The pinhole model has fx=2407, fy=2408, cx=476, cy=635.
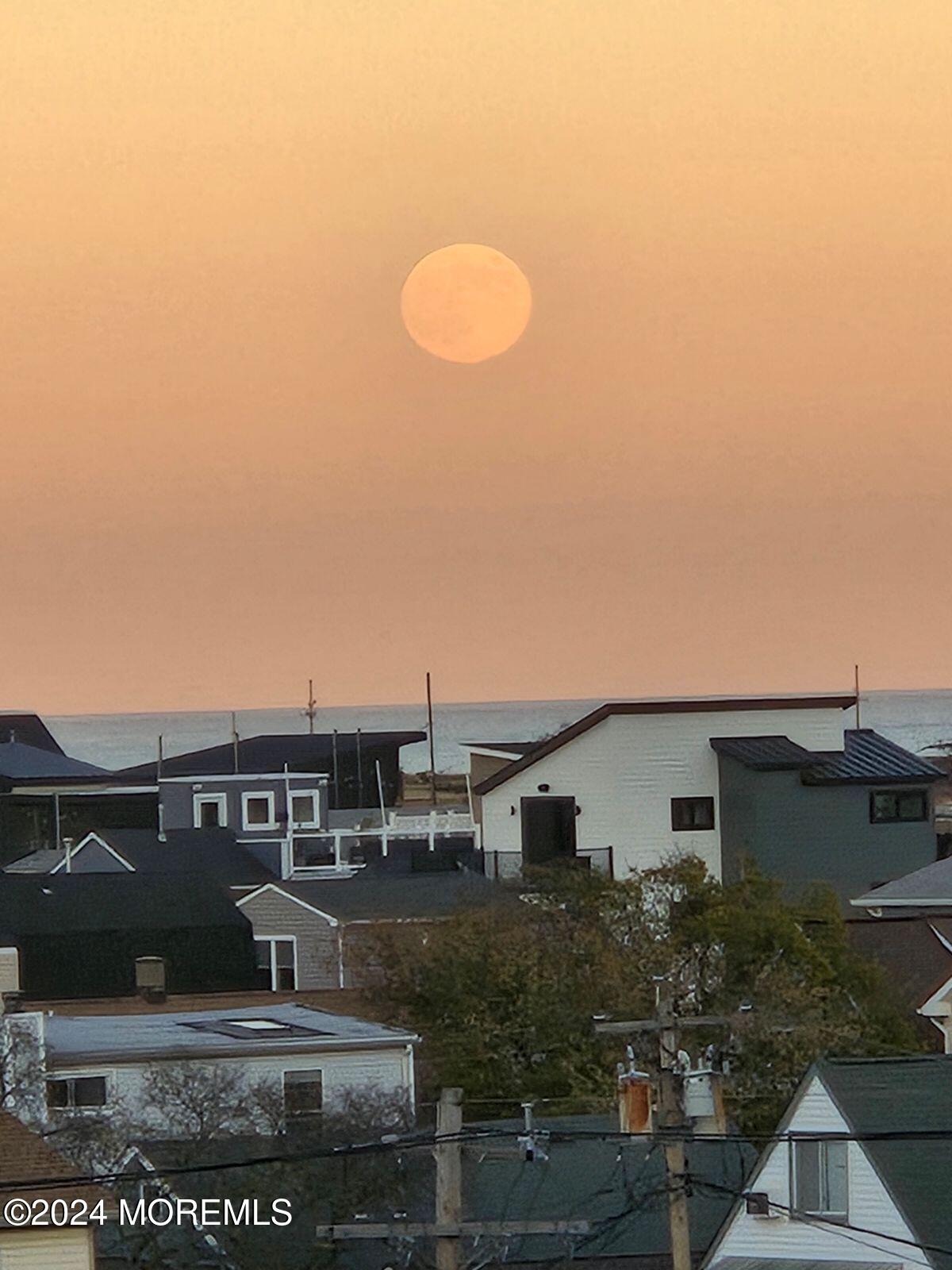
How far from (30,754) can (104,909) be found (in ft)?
192

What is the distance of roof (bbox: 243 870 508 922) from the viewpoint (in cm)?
5572

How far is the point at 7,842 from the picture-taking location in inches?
3826

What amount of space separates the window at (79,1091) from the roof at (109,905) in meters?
18.2

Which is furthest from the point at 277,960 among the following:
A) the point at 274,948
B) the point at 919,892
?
the point at 919,892

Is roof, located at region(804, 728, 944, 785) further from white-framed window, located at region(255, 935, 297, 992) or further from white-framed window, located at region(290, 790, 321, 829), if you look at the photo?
white-framed window, located at region(290, 790, 321, 829)

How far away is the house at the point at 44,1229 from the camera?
2619 centimetres

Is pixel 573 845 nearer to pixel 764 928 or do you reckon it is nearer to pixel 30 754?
pixel 764 928

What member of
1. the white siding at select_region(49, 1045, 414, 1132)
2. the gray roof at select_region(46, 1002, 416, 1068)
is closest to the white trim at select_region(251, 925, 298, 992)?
the gray roof at select_region(46, 1002, 416, 1068)

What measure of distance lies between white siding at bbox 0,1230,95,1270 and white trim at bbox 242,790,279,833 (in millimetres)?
66287

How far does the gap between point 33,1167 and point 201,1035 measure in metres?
13.4

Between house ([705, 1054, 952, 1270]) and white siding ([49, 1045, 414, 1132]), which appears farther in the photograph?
white siding ([49, 1045, 414, 1132])

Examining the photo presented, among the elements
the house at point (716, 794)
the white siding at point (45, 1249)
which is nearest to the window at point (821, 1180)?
the white siding at point (45, 1249)

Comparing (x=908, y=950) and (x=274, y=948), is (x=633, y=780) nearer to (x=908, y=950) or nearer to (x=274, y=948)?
(x=274, y=948)

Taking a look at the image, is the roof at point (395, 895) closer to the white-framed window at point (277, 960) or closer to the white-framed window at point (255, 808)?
the white-framed window at point (277, 960)
